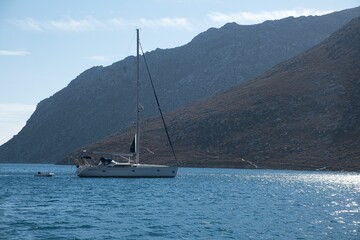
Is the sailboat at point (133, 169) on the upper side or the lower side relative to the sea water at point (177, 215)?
upper

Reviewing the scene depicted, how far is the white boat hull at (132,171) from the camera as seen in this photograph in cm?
10700

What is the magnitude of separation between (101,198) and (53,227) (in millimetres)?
26593

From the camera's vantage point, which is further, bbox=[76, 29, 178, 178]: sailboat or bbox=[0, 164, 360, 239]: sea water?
A: bbox=[76, 29, 178, 178]: sailboat

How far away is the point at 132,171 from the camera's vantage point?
4213 inches

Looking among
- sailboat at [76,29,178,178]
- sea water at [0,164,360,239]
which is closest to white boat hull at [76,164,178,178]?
sailboat at [76,29,178,178]

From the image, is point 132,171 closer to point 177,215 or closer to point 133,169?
point 133,169

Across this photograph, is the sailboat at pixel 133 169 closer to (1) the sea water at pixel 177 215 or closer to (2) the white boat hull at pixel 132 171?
(2) the white boat hull at pixel 132 171

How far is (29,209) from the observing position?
Answer: 59.9m

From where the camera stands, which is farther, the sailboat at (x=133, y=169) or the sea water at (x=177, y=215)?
the sailboat at (x=133, y=169)

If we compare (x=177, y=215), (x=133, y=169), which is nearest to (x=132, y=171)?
(x=133, y=169)

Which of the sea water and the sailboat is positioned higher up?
the sailboat

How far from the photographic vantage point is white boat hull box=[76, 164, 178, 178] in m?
107

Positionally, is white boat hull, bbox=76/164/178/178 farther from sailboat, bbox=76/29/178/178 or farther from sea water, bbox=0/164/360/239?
sea water, bbox=0/164/360/239

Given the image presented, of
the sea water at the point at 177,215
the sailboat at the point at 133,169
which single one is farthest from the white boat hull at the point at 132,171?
the sea water at the point at 177,215
